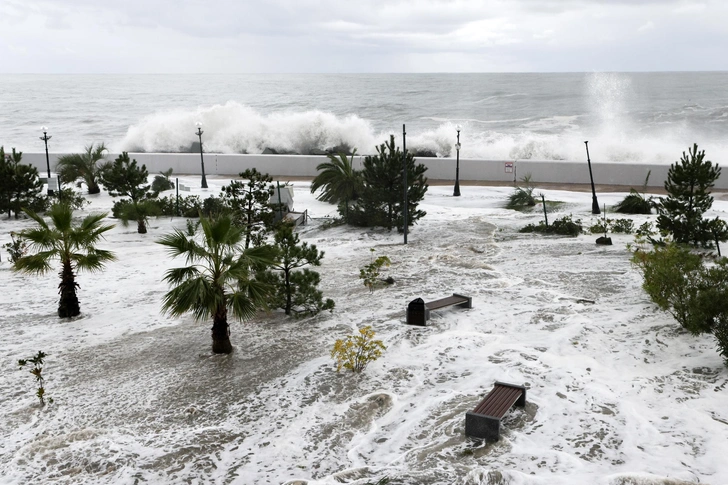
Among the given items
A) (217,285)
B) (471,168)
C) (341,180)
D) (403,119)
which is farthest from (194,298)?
(403,119)

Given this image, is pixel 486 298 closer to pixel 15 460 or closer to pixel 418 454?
pixel 418 454

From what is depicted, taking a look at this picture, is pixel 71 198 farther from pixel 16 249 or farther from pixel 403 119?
pixel 403 119

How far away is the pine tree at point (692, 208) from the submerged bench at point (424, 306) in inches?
284

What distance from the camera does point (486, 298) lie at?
13.7 m

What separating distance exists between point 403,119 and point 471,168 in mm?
57211

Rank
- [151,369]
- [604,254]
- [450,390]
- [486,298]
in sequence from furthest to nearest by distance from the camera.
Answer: [604,254]
[486,298]
[151,369]
[450,390]

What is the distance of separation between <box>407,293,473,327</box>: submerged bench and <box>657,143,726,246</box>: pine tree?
720 centimetres

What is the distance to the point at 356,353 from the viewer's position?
33.9 ft

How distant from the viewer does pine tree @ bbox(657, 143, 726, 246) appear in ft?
54.6

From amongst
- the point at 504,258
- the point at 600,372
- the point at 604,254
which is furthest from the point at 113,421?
the point at 604,254

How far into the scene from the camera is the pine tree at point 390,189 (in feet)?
68.3

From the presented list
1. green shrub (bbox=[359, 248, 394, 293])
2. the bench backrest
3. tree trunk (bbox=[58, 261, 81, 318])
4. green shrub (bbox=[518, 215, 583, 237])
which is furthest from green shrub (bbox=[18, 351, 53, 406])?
green shrub (bbox=[518, 215, 583, 237])

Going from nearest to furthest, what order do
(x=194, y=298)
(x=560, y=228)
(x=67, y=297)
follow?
(x=194, y=298) → (x=67, y=297) → (x=560, y=228)

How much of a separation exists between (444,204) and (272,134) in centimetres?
2931
